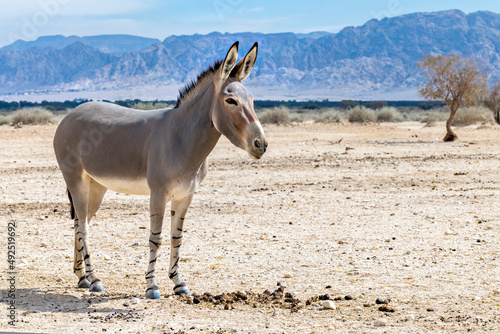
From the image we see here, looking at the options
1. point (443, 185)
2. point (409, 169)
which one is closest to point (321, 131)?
point (409, 169)

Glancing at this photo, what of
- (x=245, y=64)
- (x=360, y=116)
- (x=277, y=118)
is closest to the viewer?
(x=245, y=64)

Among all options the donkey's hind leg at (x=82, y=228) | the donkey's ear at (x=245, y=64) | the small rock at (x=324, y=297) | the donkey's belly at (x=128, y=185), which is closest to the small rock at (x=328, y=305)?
the small rock at (x=324, y=297)

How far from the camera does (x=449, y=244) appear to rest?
9172 millimetres

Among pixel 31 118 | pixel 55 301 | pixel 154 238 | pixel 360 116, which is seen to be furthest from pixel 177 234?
pixel 360 116

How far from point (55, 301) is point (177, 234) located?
1427 mm

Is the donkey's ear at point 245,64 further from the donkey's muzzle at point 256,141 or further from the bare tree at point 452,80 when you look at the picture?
the bare tree at point 452,80

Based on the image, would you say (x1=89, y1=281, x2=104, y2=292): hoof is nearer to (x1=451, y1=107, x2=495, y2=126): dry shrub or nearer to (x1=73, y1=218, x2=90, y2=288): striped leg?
(x1=73, y1=218, x2=90, y2=288): striped leg

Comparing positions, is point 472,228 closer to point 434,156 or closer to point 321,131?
point 434,156

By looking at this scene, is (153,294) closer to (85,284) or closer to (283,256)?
(85,284)

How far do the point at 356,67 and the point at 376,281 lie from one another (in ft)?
564

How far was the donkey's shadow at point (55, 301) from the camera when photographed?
6195 millimetres

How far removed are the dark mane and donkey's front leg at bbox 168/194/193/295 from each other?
108 centimetres

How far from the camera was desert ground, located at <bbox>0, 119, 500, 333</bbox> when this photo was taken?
5.93 metres

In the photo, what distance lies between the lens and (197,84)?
22.2 ft
